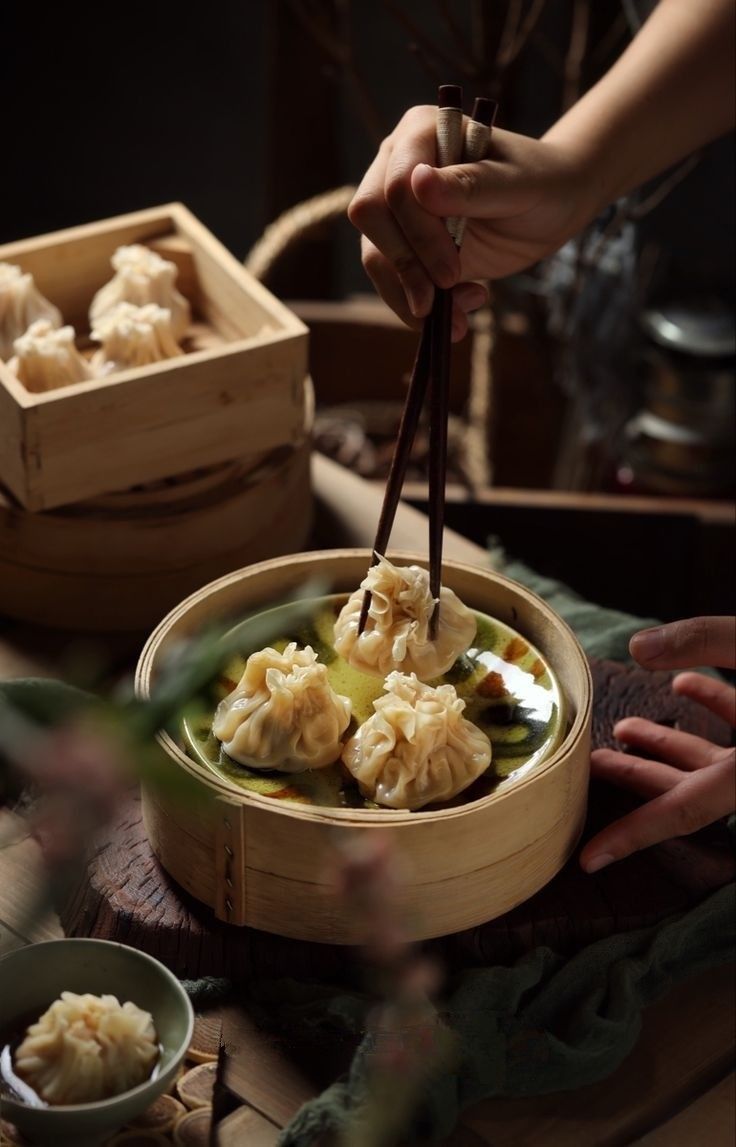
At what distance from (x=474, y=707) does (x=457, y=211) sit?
0.57m

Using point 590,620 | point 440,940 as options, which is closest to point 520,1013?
point 440,940

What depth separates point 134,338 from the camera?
2.11m

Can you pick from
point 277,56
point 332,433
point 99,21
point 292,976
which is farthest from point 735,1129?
point 99,21

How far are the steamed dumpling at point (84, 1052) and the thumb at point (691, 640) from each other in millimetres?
667

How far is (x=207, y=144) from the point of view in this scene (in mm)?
4617

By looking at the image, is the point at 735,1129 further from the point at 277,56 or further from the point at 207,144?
the point at 207,144

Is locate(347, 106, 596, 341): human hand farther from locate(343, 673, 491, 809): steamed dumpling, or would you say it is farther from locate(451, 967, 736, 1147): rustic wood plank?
locate(451, 967, 736, 1147): rustic wood plank

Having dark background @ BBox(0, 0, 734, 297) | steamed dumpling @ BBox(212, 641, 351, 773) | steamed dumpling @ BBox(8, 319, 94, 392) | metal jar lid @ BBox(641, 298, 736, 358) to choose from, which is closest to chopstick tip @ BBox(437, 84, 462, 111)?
steamed dumpling @ BBox(212, 641, 351, 773)

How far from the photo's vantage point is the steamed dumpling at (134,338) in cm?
211

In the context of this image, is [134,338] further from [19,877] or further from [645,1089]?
[645,1089]

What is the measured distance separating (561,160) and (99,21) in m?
3.02

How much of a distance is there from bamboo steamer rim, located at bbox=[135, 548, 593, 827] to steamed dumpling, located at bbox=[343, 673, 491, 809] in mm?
32

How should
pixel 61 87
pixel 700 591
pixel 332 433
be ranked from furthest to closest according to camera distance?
pixel 61 87, pixel 332 433, pixel 700 591

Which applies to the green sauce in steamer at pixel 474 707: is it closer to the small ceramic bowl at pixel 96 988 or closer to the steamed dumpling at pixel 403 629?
the steamed dumpling at pixel 403 629
